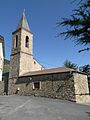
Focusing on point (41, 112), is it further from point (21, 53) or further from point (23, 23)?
point (23, 23)

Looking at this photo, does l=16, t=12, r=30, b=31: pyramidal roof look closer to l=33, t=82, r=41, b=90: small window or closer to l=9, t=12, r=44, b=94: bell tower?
l=9, t=12, r=44, b=94: bell tower

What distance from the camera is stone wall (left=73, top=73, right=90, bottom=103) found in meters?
17.6

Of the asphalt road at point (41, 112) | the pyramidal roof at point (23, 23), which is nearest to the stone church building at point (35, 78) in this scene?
the pyramidal roof at point (23, 23)

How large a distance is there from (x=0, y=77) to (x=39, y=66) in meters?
8.29

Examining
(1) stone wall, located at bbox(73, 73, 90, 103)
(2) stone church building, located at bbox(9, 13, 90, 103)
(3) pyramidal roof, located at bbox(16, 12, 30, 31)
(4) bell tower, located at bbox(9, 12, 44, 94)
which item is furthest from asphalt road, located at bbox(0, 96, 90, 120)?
(3) pyramidal roof, located at bbox(16, 12, 30, 31)

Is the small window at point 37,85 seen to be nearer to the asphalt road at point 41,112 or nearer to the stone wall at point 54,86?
the stone wall at point 54,86

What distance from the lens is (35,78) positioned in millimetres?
21281

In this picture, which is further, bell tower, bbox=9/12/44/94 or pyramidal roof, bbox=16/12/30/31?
pyramidal roof, bbox=16/12/30/31

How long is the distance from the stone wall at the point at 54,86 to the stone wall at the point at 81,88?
1.55 ft

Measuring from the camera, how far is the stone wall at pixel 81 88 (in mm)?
17572

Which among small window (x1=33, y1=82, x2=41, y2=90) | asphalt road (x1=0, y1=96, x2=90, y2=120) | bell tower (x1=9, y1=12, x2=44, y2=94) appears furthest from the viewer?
bell tower (x1=9, y1=12, x2=44, y2=94)

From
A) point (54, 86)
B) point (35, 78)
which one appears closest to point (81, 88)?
point (54, 86)

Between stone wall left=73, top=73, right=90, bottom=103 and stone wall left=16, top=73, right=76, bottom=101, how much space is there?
18.6 inches

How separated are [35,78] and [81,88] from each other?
6043 mm
